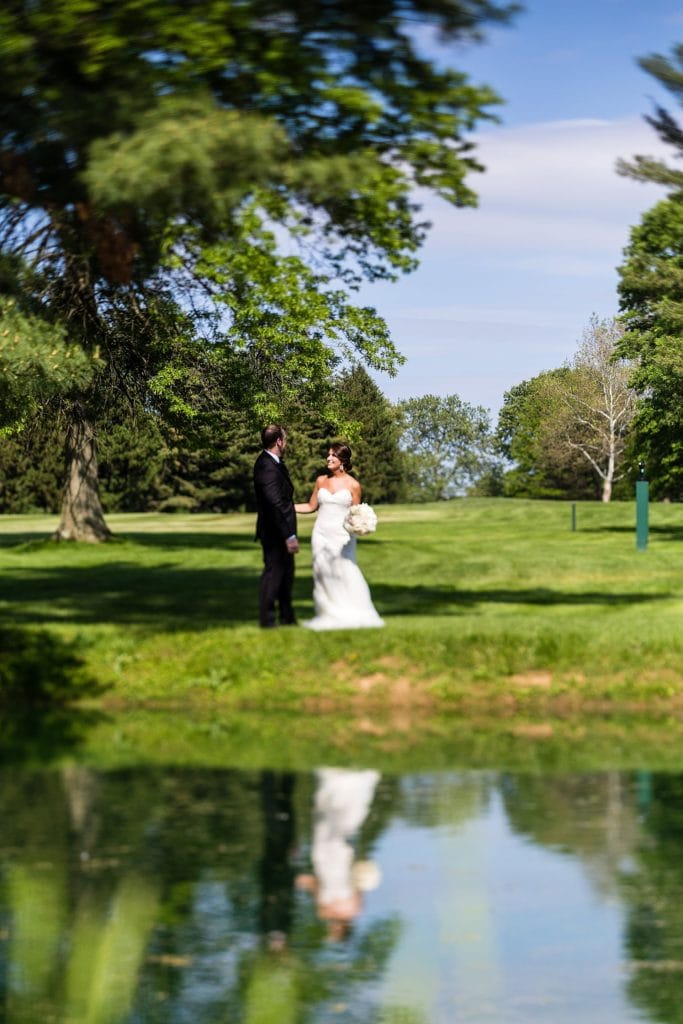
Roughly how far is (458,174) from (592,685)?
5.75 m

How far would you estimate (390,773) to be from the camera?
12.9m

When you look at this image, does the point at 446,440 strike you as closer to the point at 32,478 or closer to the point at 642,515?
the point at 32,478

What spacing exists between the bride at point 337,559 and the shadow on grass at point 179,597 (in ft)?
4.09

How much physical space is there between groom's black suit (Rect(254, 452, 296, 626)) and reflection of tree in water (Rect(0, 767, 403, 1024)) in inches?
259

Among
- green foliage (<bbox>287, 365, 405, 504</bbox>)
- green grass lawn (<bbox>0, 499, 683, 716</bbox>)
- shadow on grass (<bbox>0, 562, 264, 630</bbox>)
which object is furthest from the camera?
green foliage (<bbox>287, 365, 405, 504</bbox>)

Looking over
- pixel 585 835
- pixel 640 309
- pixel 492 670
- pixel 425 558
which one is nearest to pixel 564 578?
pixel 425 558

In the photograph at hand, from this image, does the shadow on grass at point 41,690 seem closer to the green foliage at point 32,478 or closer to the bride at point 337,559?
the bride at point 337,559

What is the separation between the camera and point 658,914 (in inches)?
345

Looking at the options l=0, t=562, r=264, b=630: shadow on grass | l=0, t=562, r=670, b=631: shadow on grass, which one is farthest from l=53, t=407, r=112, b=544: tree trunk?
l=0, t=562, r=670, b=631: shadow on grass

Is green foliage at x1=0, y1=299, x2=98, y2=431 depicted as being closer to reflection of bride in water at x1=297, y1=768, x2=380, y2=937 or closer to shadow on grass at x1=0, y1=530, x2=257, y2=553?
shadow on grass at x1=0, y1=530, x2=257, y2=553

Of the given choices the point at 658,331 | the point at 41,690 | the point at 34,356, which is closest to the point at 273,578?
the point at 41,690

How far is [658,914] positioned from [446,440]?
465 feet

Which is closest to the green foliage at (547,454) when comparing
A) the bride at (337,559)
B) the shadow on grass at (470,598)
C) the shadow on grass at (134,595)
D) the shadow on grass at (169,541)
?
the shadow on grass at (169,541)

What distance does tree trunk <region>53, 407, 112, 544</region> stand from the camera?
1602 inches
